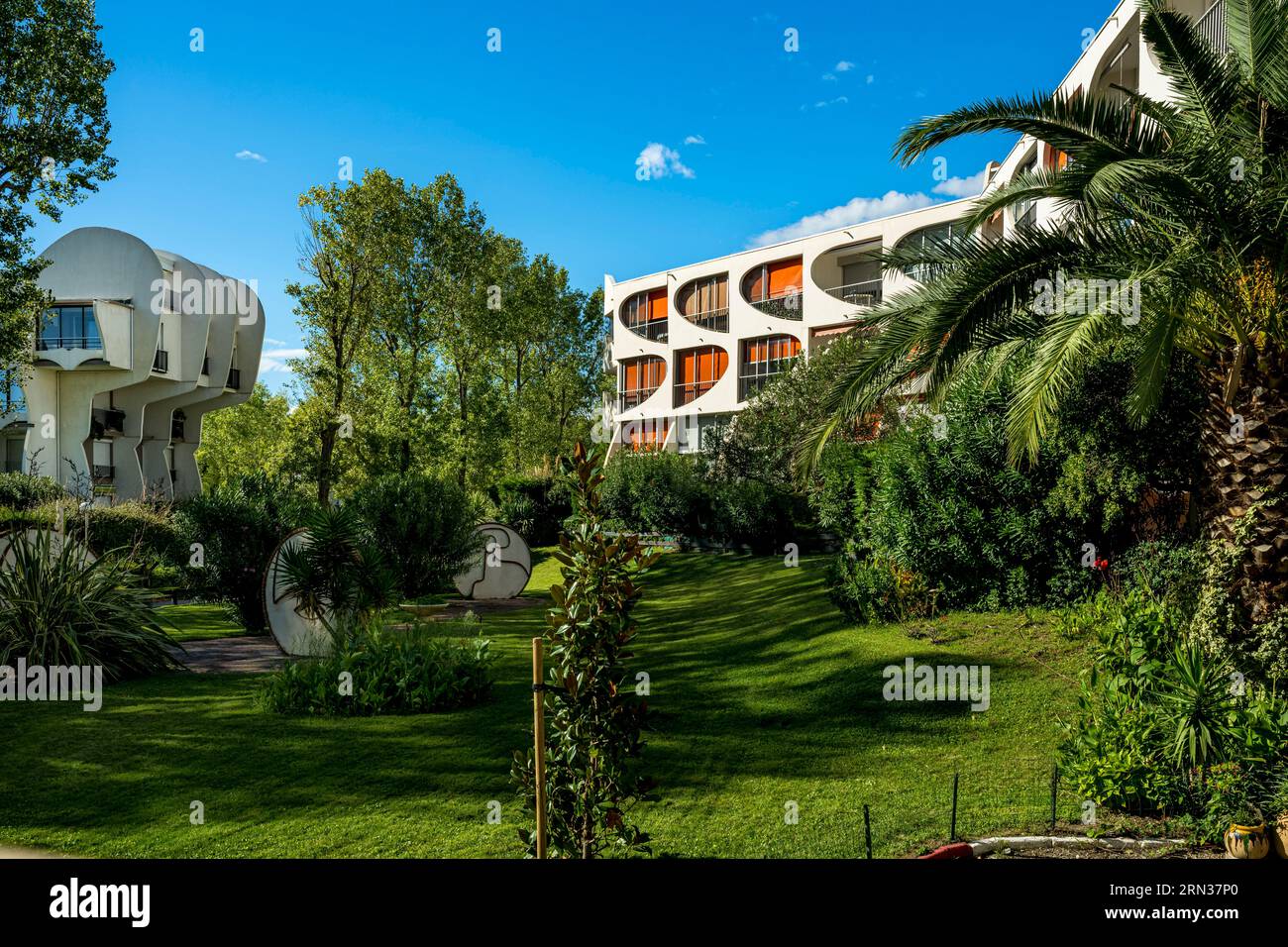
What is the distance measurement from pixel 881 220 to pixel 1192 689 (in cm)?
3655

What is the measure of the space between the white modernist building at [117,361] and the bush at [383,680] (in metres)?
30.3

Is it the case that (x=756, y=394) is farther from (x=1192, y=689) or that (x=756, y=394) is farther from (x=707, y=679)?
(x=1192, y=689)

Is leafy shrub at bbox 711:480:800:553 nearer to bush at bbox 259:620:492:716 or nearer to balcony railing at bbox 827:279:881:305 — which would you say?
bush at bbox 259:620:492:716

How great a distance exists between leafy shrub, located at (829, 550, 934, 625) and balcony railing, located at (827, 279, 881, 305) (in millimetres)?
28017

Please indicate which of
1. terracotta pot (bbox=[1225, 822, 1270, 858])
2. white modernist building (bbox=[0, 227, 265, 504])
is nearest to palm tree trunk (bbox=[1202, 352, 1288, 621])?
terracotta pot (bbox=[1225, 822, 1270, 858])

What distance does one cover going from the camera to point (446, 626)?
15984 millimetres

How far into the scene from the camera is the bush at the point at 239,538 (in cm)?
1546

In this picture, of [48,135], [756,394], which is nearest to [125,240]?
[48,135]

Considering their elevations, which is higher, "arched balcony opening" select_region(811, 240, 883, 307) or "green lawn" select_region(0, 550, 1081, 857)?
"arched balcony opening" select_region(811, 240, 883, 307)

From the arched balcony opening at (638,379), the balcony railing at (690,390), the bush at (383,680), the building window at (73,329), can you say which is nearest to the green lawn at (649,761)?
the bush at (383,680)

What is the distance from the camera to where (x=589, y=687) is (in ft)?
14.8

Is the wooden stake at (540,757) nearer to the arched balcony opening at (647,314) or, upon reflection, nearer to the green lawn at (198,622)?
the green lawn at (198,622)

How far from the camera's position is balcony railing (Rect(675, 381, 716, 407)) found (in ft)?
159

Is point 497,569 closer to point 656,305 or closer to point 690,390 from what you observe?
point 690,390
